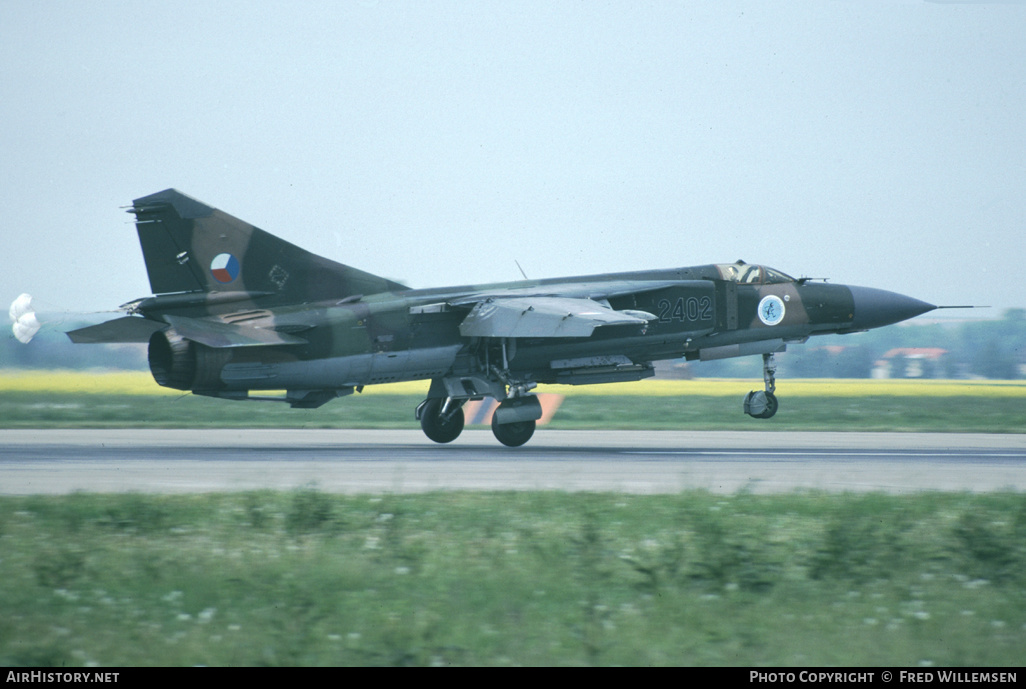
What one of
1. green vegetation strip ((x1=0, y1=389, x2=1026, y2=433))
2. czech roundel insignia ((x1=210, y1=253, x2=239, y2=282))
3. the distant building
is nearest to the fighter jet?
czech roundel insignia ((x1=210, y1=253, x2=239, y2=282))

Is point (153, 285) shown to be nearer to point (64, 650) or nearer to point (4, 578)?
point (4, 578)

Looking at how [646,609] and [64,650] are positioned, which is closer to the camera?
[64,650]

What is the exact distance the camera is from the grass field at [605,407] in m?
26.4

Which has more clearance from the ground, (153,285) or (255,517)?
(153,285)

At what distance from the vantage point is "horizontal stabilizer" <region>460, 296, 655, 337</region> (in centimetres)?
1756

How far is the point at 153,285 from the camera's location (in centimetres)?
1828

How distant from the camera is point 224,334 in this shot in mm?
16922

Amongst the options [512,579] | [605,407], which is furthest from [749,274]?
[512,579]

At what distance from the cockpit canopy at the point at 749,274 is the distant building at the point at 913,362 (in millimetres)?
20983

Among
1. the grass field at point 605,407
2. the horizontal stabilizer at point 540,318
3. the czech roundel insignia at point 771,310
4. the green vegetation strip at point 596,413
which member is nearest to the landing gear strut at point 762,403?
the czech roundel insignia at point 771,310

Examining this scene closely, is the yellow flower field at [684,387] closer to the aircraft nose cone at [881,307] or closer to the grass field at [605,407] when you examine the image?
the grass field at [605,407]

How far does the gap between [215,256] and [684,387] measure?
68.5ft
